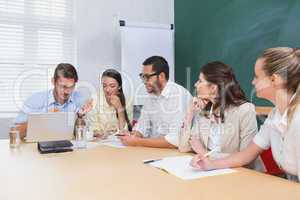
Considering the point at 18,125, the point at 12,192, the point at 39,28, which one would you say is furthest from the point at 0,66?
the point at 12,192

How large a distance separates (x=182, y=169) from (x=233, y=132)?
1.68 ft

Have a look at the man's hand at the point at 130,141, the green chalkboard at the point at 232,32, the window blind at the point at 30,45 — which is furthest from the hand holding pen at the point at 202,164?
the window blind at the point at 30,45

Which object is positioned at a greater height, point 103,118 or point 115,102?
point 115,102

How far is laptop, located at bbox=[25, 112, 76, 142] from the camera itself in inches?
80.8

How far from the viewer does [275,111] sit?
59.9 inches

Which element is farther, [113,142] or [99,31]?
[99,31]

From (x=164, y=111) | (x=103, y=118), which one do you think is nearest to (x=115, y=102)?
(x=103, y=118)

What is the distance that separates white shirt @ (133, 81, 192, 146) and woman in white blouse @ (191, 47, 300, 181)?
28.0 inches

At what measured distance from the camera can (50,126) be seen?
2.08m

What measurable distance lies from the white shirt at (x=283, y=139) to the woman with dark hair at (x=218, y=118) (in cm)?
26

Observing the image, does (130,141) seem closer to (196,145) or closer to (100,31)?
(196,145)

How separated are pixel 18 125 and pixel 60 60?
1670 millimetres

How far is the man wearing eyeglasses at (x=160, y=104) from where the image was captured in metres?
2.31

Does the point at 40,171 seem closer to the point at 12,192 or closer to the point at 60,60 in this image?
the point at 12,192
